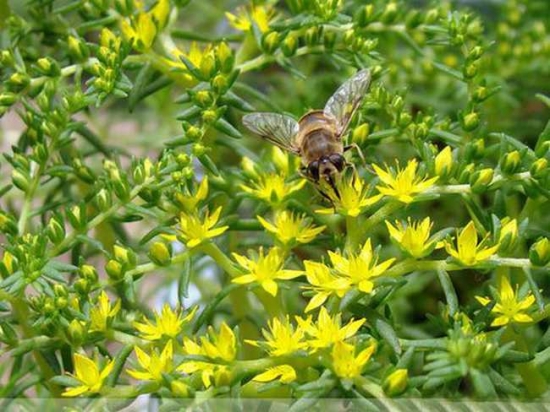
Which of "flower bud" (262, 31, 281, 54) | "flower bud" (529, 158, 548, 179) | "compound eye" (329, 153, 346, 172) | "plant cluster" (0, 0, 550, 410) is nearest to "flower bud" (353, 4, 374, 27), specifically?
"plant cluster" (0, 0, 550, 410)

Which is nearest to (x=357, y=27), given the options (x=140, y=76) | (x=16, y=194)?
(x=140, y=76)

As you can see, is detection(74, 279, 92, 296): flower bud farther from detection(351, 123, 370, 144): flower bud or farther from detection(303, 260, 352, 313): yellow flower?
detection(351, 123, 370, 144): flower bud

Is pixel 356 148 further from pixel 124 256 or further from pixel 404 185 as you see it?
pixel 124 256

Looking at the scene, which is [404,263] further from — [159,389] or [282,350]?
Answer: [159,389]

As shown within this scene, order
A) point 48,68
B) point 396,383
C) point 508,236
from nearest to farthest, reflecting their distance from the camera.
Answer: point 396,383 → point 508,236 → point 48,68

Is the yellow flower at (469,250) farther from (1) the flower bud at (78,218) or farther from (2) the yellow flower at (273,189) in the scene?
(1) the flower bud at (78,218)

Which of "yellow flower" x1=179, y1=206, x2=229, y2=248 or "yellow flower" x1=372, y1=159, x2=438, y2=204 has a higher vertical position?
"yellow flower" x1=372, y1=159, x2=438, y2=204

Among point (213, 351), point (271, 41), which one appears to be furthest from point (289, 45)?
point (213, 351)
